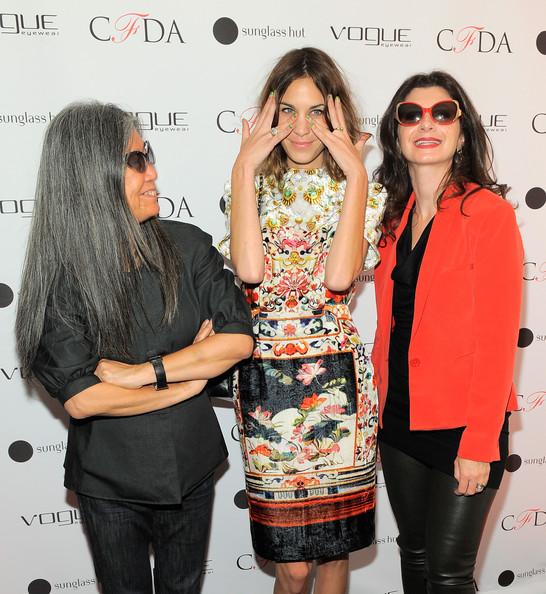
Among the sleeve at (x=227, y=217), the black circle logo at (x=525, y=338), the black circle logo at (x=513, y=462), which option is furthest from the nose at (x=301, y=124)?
the black circle logo at (x=513, y=462)

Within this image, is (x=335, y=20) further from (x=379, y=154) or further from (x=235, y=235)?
(x=235, y=235)

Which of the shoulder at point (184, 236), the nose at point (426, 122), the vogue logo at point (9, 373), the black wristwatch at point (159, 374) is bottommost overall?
the vogue logo at point (9, 373)

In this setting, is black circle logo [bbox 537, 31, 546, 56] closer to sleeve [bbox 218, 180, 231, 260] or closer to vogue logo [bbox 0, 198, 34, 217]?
sleeve [bbox 218, 180, 231, 260]

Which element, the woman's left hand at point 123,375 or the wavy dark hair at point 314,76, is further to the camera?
the wavy dark hair at point 314,76

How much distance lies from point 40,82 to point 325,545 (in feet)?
6.03

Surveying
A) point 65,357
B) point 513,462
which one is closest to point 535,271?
point 513,462

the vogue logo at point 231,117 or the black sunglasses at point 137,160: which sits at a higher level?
the vogue logo at point 231,117

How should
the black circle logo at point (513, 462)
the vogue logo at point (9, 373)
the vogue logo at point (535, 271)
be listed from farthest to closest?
the black circle logo at point (513, 462) → the vogue logo at point (535, 271) → the vogue logo at point (9, 373)

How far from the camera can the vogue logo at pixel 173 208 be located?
2451mm

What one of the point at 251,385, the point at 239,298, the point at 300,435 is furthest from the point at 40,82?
the point at 300,435

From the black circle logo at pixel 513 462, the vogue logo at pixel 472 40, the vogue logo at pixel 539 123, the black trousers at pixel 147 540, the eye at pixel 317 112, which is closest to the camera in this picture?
the black trousers at pixel 147 540

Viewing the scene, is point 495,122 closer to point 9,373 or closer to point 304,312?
point 304,312

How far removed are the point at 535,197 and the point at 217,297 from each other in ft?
5.56

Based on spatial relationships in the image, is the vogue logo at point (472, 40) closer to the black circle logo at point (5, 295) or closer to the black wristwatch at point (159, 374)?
the black wristwatch at point (159, 374)
